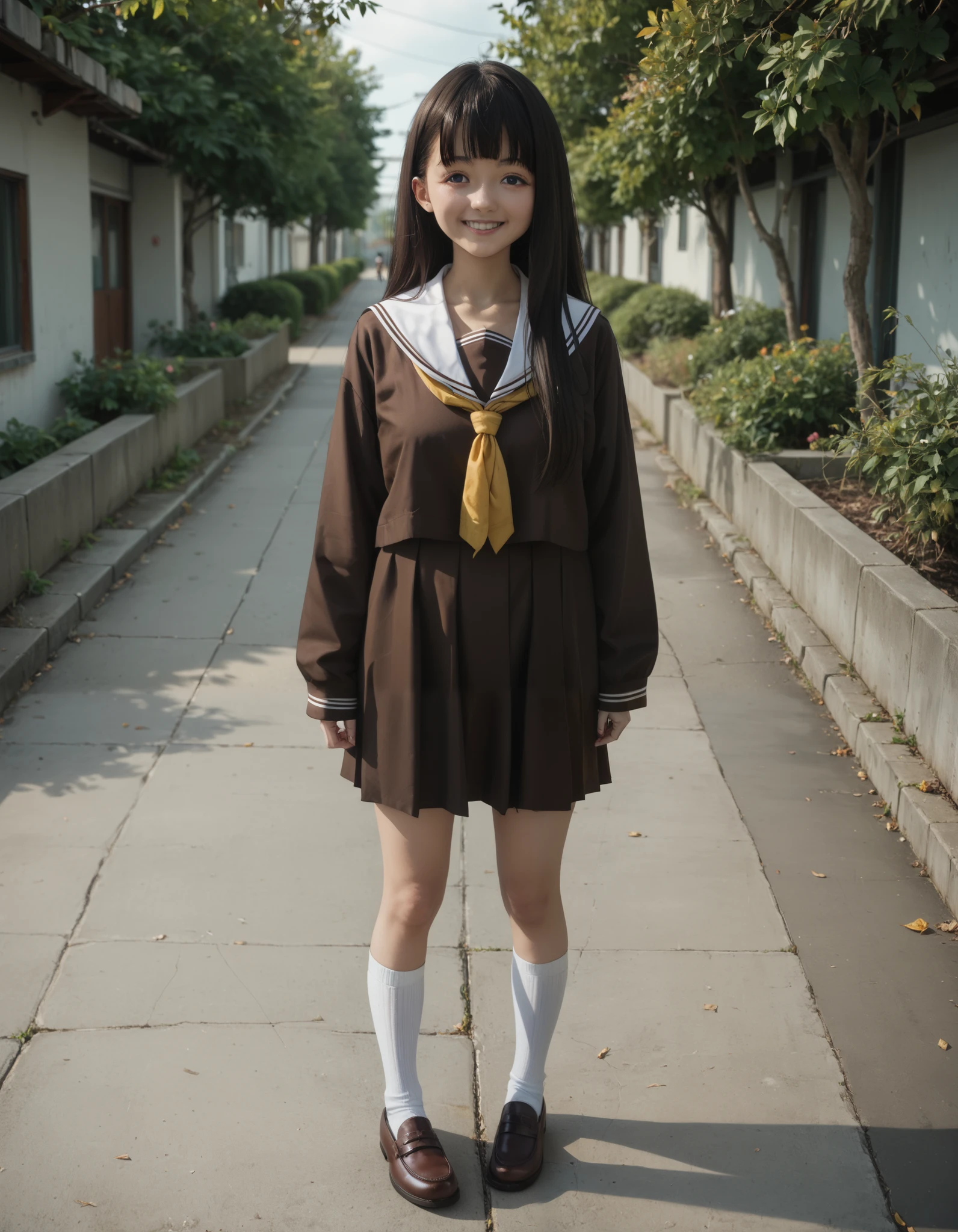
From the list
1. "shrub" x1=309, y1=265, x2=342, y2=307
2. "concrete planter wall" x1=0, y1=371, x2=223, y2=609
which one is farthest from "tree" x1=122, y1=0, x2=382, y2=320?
"shrub" x1=309, y1=265, x2=342, y2=307

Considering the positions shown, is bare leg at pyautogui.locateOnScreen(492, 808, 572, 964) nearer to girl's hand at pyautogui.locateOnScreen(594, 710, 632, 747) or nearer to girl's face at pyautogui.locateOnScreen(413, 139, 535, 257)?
girl's hand at pyautogui.locateOnScreen(594, 710, 632, 747)

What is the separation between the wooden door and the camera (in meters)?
14.4

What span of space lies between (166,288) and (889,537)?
12.1 meters

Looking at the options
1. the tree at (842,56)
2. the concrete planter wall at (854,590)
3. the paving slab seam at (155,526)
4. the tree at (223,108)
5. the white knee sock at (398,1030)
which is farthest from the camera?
the tree at (223,108)

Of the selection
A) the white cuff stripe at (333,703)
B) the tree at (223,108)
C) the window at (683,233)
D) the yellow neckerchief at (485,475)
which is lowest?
the white cuff stripe at (333,703)

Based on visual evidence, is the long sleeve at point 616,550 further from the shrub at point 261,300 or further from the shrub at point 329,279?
the shrub at point 329,279

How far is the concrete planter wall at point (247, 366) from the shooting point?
14844 mm

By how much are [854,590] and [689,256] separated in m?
15.1

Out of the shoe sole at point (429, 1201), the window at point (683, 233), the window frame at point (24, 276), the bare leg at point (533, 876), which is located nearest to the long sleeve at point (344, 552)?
the bare leg at point (533, 876)

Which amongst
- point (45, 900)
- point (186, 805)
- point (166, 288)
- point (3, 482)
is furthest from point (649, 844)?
point (166, 288)

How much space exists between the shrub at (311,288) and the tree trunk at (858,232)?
2159 cm

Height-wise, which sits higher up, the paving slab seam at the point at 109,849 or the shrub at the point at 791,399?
the shrub at the point at 791,399

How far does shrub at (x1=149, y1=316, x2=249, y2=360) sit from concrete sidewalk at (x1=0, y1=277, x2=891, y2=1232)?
35.1 feet

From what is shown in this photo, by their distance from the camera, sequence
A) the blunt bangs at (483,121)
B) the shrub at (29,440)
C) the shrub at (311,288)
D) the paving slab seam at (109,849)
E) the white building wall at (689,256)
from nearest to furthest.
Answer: the blunt bangs at (483,121)
the paving slab seam at (109,849)
the shrub at (29,440)
the white building wall at (689,256)
the shrub at (311,288)
